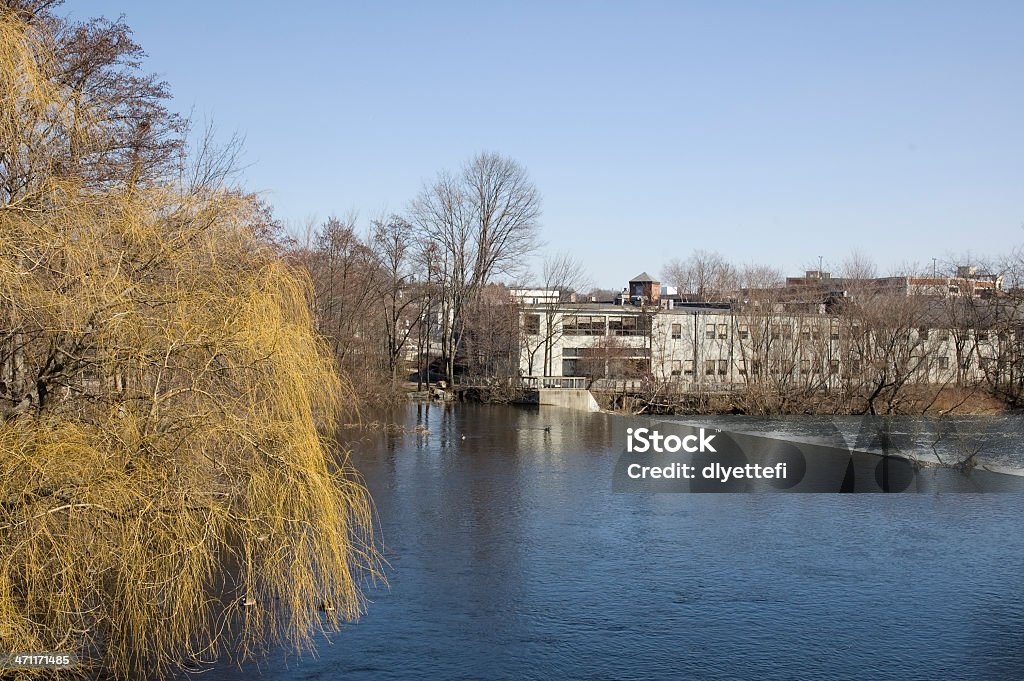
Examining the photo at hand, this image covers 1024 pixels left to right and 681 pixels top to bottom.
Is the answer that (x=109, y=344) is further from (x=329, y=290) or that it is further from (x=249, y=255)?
(x=329, y=290)

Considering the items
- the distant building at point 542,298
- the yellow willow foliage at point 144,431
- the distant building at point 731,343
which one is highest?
the distant building at point 542,298

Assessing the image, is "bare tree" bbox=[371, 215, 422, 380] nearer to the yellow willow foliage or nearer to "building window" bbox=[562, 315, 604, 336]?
"building window" bbox=[562, 315, 604, 336]

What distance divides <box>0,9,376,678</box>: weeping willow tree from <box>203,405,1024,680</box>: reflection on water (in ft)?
7.87

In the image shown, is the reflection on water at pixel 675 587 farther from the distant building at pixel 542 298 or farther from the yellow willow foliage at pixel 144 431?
the distant building at pixel 542 298

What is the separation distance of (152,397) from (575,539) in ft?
31.9

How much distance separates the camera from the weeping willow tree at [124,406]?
7.62 metres

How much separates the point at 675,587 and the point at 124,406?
333 inches

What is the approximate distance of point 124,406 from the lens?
8391mm

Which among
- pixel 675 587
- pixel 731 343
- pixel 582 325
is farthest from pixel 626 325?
pixel 675 587

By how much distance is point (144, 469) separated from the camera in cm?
795

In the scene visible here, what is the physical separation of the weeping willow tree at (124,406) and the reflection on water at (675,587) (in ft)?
7.87

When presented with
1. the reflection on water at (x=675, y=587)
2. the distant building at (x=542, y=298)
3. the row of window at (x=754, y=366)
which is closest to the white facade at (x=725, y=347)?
the row of window at (x=754, y=366)

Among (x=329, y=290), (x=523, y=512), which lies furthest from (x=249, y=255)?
(x=329, y=290)

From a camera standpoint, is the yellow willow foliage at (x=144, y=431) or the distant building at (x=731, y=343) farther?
the distant building at (x=731, y=343)
